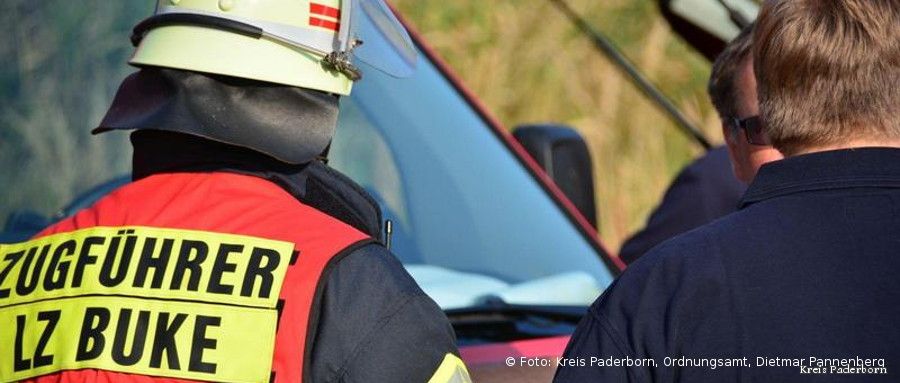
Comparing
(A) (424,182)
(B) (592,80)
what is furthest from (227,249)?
(B) (592,80)

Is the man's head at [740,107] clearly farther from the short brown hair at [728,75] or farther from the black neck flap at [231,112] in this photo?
the black neck flap at [231,112]

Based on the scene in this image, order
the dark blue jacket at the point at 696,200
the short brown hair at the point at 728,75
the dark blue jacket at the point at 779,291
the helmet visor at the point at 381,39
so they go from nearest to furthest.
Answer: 1. the dark blue jacket at the point at 779,291
2. the helmet visor at the point at 381,39
3. the short brown hair at the point at 728,75
4. the dark blue jacket at the point at 696,200

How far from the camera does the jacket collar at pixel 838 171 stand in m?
2.08

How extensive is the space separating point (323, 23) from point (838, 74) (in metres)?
0.87

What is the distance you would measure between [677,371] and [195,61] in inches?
35.4

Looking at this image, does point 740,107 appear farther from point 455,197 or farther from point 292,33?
point 292,33

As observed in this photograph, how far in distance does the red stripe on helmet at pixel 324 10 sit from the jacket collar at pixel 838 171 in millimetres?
818

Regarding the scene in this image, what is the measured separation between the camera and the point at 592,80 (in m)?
11.0

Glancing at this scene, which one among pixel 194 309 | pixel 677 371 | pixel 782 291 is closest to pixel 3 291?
pixel 194 309

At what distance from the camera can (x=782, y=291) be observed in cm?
202

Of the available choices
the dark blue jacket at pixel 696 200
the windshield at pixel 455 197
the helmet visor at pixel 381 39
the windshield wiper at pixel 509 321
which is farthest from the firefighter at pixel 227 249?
the dark blue jacket at pixel 696 200

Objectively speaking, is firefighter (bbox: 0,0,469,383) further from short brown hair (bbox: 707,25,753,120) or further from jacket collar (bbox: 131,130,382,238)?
short brown hair (bbox: 707,25,753,120)

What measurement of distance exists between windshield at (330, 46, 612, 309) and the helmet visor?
Answer: 72cm

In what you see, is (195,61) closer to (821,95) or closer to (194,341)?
(194,341)
